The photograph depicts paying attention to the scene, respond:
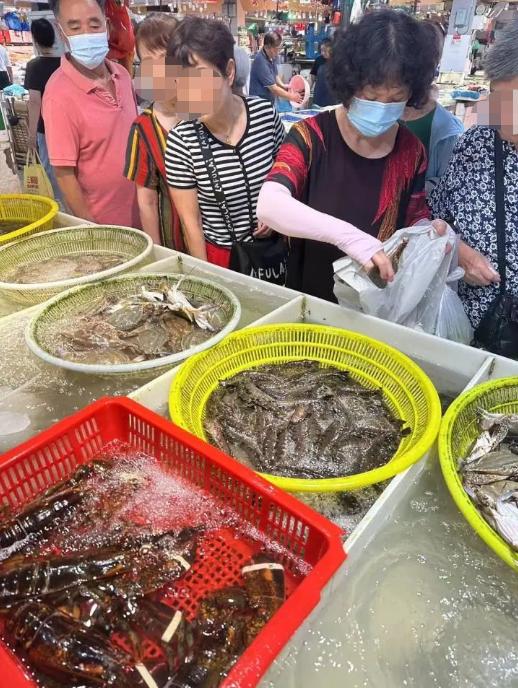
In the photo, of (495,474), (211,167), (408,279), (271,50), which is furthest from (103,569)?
(271,50)

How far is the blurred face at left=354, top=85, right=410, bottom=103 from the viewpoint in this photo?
2109mm

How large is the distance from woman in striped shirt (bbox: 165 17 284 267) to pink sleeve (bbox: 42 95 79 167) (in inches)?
39.4

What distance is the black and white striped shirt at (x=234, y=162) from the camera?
2.72m

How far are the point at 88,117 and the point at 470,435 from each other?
324 centimetres

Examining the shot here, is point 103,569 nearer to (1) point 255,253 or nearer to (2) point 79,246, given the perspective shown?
(1) point 255,253

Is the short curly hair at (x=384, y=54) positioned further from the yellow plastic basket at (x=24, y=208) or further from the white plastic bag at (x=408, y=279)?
the yellow plastic basket at (x=24, y=208)

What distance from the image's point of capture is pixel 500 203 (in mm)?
2332

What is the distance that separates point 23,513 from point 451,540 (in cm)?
135

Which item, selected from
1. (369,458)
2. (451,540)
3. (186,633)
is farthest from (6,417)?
(451,540)

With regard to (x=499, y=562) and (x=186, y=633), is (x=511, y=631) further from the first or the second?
(x=186, y=633)

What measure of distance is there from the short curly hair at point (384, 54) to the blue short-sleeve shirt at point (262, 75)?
8593mm

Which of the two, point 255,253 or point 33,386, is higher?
point 255,253

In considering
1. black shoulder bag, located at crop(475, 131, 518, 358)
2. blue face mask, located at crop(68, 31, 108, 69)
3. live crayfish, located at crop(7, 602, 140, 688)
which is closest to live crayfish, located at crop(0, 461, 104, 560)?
live crayfish, located at crop(7, 602, 140, 688)

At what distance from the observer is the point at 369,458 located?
176 cm
